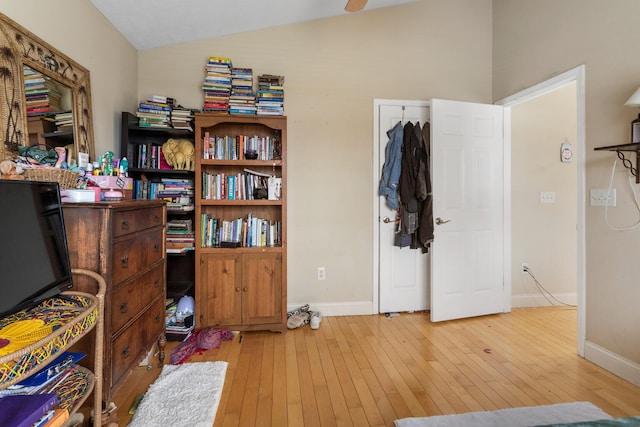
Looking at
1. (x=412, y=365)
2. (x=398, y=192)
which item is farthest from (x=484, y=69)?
(x=412, y=365)

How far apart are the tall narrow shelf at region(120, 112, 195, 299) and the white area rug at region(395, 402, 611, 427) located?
6.52ft

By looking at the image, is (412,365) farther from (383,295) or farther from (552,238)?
(552,238)

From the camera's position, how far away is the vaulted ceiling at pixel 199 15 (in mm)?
2211

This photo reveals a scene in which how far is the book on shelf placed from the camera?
2.86 feet

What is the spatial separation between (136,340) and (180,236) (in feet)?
3.46

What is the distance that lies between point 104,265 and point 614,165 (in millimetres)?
3061

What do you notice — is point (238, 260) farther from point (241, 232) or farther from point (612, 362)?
point (612, 362)

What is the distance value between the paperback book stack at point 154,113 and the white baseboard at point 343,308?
200 cm

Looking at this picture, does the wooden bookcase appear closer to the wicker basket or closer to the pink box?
the pink box

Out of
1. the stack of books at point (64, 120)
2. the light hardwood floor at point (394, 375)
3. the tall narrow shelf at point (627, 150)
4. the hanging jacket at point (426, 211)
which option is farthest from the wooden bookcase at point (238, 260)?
the tall narrow shelf at point (627, 150)

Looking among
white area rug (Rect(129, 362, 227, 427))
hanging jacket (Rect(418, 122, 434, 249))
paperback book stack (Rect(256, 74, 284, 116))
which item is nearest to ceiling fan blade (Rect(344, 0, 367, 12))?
paperback book stack (Rect(256, 74, 284, 116))

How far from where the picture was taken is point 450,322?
9.25 ft

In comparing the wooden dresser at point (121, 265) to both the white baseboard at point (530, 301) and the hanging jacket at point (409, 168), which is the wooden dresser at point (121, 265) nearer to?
the hanging jacket at point (409, 168)

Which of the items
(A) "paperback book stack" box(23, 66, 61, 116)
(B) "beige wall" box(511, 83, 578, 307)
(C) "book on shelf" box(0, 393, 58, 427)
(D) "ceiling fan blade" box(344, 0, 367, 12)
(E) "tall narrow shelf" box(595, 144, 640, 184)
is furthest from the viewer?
(B) "beige wall" box(511, 83, 578, 307)
